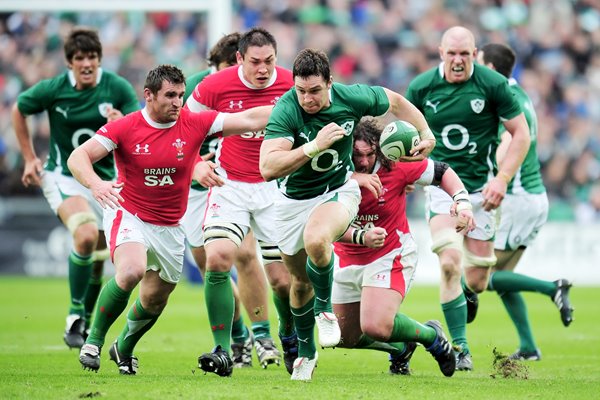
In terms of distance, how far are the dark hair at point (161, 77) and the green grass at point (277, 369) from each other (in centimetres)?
215

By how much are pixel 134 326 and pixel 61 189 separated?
8.96ft

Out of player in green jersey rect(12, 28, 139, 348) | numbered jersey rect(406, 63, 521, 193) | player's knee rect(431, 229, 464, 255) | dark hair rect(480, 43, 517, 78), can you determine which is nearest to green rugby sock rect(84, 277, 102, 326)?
player in green jersey rect(12, 28, 139, 348)

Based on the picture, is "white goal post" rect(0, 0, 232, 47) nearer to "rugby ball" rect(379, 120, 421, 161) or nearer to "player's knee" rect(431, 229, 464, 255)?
"player's knee" rect(431, 229, 464, 255)

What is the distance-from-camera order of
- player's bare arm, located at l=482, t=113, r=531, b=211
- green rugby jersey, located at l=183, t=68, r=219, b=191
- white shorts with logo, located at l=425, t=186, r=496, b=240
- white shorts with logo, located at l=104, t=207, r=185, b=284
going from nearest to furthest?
white shorts with logo, located at l=104, t=207, r=185, b=284 < player's bare arm, located at l=482, t=113, r=531, b=211 < white shorts with logo, located at l=425, t=186, r=496, b=240 < green rugby jersey, located at l=183, t=68, r=219, b=191

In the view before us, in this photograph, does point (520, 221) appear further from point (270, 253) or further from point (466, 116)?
point (270, 253)

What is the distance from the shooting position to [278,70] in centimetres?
947

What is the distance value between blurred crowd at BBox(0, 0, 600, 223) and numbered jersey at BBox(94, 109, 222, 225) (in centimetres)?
1288

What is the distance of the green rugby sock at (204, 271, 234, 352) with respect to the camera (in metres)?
7.95

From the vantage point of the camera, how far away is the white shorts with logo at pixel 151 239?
8.09 metres

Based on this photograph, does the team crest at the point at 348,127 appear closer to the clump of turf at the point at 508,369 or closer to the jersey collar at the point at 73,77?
the clump of turf at the point at 508,369

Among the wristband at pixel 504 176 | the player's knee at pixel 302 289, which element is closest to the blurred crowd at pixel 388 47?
the wristband at pixel 504 176

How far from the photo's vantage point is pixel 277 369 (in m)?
9.02

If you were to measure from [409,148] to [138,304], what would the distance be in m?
2.42

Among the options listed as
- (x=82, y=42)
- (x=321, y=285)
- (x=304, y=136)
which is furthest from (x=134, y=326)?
(x=82, y=42)
